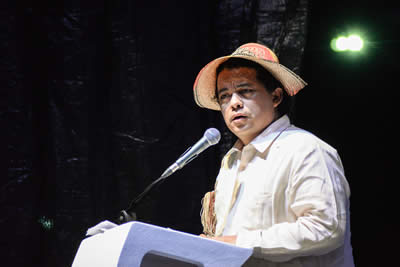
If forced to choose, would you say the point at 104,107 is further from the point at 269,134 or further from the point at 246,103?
the point at 269,134

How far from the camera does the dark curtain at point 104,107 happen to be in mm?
2197

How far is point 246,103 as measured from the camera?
5.77 ft

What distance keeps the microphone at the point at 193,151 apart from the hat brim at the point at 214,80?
1.28 ft

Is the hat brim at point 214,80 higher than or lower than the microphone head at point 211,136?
higher

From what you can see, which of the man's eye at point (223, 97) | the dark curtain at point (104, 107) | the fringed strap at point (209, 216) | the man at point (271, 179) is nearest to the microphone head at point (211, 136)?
the man at point (271, 179)

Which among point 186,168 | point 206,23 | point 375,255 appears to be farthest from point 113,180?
point 375,255

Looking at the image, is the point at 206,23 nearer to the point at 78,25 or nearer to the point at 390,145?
the point at 78,25

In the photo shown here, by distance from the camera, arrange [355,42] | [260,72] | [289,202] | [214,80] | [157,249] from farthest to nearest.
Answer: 1. [355,42]
2. [214,80]
3. [260,72]
4. [289,202]
5. [157,249]

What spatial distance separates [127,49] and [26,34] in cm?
55

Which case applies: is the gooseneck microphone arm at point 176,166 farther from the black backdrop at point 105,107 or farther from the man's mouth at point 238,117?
the black backdrop at point 105,107

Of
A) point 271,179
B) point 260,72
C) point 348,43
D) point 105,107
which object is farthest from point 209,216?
point 348,43

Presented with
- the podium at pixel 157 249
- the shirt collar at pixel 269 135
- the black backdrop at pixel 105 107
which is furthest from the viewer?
the black backdrop at pixel 105 107

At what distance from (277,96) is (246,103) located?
19cm

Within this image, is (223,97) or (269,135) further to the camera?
(223,97)
